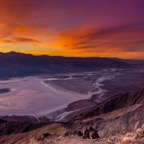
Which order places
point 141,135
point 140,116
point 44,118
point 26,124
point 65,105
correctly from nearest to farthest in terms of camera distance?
point 141,135, point 140,116, point 26,124, point 44,118, point 65,105

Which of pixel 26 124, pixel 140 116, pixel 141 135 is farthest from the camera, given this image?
pixel 26 124

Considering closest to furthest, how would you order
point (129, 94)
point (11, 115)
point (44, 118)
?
point (129, 94), point (44, 118), point (11, 115)

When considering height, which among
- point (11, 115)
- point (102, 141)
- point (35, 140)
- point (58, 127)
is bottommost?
point (11, 115)

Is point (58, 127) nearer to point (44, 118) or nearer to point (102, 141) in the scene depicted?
point (102, 141)

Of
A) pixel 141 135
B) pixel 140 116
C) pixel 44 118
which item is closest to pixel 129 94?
pixel 44 118

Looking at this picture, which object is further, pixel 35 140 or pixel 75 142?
pixel 35 140

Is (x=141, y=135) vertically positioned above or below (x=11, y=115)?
above

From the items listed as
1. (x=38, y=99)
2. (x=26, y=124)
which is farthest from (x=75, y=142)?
(x=38, y=99)

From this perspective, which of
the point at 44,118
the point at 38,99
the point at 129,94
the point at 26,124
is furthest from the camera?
the point at 38,99

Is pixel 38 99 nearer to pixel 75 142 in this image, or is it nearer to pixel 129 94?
pixel 129 94
